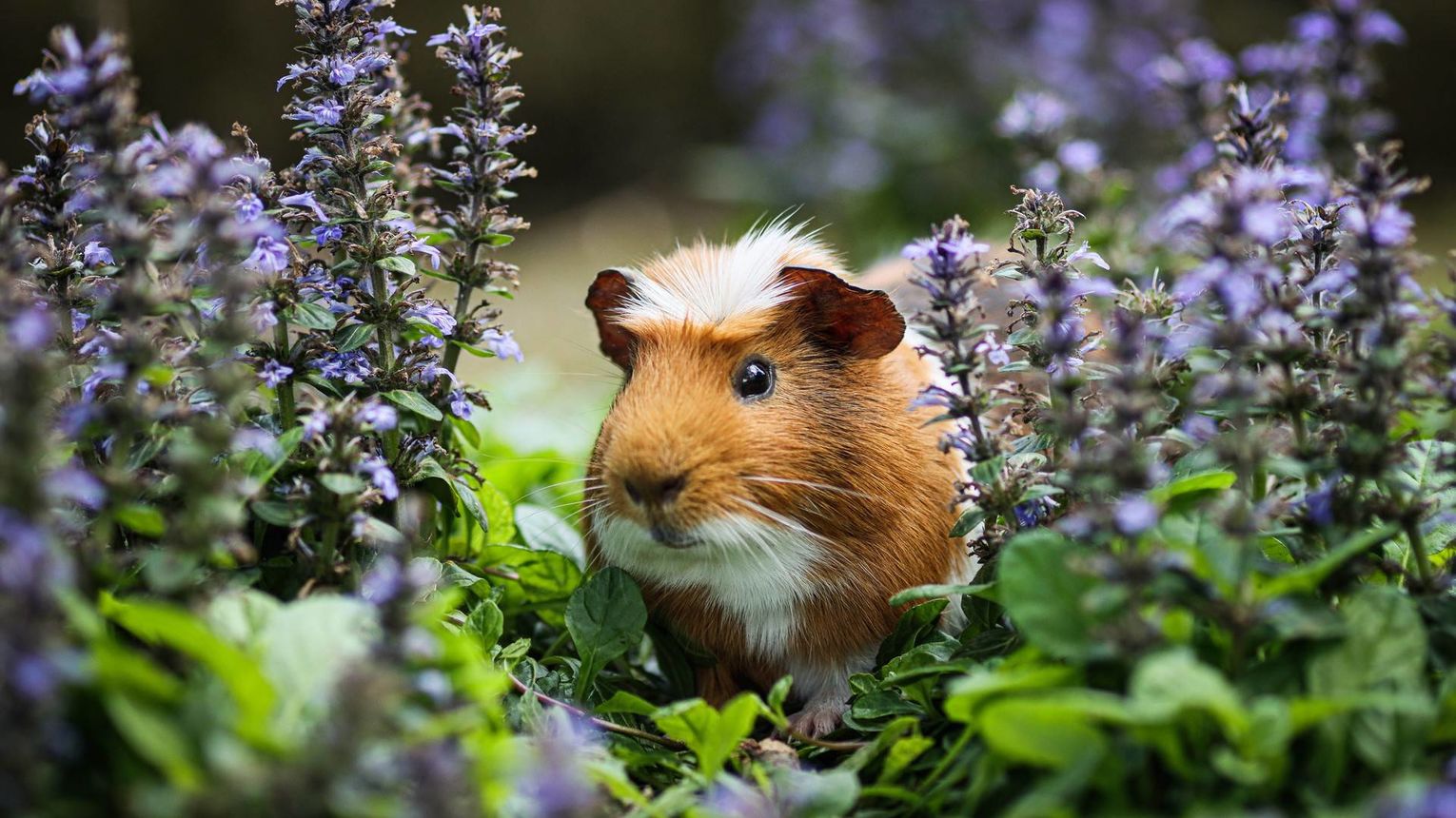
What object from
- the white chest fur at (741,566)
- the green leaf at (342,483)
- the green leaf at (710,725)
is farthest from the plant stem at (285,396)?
the green leaf at (710,725)

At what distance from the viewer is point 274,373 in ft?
9.48

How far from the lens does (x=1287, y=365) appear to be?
2.55m

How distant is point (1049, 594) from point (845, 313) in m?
1.19

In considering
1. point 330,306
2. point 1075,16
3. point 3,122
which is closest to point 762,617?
point 330,306

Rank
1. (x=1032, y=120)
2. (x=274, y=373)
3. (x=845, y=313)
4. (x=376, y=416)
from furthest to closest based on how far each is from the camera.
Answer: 1. (x=1032, y=120)
2. (x=845, y=313)
3. (x=274, y=373)
4. (x=376, y=416)

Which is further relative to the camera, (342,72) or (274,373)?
(342,72)

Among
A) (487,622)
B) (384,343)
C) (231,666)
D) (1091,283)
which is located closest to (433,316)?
(384,343)

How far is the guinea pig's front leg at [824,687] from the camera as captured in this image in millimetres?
3244

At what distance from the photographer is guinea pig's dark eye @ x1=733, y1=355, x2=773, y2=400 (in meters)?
3.30

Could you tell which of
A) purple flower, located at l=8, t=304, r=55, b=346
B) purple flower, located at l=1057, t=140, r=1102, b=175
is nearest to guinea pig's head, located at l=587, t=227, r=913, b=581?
purple flower, located at l=8, t=304, r=55, b=346

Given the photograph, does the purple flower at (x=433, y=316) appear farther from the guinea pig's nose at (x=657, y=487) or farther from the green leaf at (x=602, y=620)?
the green leaf at (x=602, y=620)

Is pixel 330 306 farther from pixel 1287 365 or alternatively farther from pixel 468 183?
pixel 1287 365

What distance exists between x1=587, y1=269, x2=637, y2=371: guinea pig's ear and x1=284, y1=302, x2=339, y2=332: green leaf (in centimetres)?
82

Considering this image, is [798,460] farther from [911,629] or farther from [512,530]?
[512,530]
